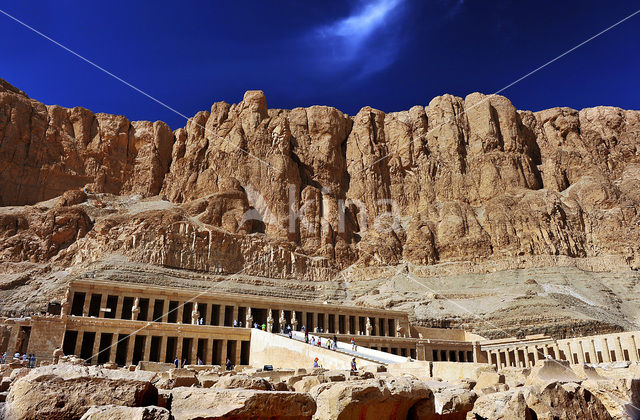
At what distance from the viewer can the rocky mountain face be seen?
74.2 meters

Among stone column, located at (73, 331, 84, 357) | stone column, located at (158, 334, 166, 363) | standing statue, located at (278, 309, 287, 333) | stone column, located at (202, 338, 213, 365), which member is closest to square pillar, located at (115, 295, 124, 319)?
stone column, located at (158, 334, 166, 363)

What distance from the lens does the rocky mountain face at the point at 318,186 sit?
7425 cm

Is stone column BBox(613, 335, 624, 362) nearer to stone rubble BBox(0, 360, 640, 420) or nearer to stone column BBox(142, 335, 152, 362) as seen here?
stone rubble BBox(0, 360, 640, 420)

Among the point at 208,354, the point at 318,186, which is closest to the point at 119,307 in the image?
the point at 208,354

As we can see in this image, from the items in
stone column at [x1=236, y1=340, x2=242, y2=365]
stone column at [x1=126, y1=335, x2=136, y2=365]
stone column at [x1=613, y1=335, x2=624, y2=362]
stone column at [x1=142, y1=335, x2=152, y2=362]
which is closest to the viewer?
stone column at [x1=126, y1=335, x2=136, y2=365]

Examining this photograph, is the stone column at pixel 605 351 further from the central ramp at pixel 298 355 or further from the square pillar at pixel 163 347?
the square pillar at pixel 163 347

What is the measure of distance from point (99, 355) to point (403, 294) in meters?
41.8

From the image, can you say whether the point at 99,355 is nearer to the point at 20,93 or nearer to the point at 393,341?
the point at 393,341

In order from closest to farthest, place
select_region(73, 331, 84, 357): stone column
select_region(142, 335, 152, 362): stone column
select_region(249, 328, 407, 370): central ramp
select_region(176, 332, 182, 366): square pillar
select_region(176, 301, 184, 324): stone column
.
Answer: select_region(249, 328, 407, 370): central ramp → select_region(73, 331, 84, 357): stone column → select_region(142, 335, 152, 362): stone column → select_region(176, 332, 182, 366): square pillar → select_region(176, 301, 184, 324): stone column

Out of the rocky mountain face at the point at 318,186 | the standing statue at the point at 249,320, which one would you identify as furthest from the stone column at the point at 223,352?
the rocky mountain face at the point at 318,186

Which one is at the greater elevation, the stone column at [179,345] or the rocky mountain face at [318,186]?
the rocky mountain face at [318,186]

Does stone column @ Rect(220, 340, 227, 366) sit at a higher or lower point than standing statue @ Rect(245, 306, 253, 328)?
lower

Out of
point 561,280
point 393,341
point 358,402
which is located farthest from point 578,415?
point 561,280

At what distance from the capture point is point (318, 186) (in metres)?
96.7
